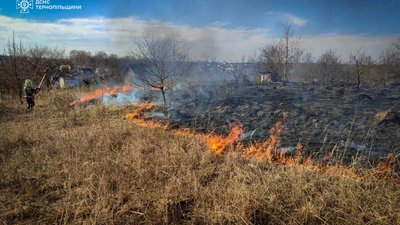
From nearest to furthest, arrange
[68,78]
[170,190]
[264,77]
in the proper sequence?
[170,190], [68,78], [264,77]

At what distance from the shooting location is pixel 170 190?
4.04 m

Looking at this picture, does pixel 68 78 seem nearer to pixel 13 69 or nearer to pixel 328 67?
pixel 13 69

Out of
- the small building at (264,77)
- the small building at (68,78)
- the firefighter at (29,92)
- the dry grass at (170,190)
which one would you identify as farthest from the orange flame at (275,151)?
the small building at (264,77)

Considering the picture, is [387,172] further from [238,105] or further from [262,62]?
[262,62]

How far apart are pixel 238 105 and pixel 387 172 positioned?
827 centimetres

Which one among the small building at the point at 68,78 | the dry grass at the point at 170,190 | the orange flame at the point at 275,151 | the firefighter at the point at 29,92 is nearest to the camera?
the dry grass at the point at 170,190

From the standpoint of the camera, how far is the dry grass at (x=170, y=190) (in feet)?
11.3

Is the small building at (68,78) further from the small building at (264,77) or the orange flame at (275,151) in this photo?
the orange flame at (275,151)

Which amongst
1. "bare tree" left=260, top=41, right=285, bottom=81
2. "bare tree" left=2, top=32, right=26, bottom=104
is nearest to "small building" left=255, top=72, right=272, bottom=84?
"bare tree" left=260, top=41, right=285, bottom=81

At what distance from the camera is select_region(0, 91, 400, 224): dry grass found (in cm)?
344

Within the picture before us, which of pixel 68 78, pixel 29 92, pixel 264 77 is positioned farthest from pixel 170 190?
pixel 264 77

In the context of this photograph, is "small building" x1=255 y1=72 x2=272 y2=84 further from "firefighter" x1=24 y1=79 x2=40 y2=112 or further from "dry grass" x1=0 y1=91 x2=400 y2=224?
"dry grass" x1=0 y1=91 x2=400 y2=224

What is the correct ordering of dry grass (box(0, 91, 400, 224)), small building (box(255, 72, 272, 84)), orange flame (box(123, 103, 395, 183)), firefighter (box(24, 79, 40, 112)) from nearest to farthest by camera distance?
dry grass (box(0, 91, 400, 224)) → orange flame (box(123, 103, 395, 183)) → firefighter (box(24, 79, 40, 112)) → small building (box(255, 72, 272, 84))

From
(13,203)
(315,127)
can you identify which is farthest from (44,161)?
(315,127)
